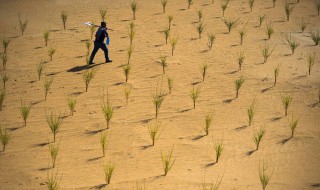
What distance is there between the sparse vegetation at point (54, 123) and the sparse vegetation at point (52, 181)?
1.05 meters

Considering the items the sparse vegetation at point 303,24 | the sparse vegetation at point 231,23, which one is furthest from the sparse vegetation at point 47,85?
the sparse vegetation at point 303,24

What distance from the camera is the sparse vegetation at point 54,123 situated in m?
7.68

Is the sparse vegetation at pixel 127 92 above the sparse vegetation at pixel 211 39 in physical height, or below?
below

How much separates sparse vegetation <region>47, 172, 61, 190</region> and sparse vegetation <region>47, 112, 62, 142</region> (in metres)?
1.05

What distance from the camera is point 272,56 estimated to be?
1168 cm

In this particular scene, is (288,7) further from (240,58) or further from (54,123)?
(54,123)

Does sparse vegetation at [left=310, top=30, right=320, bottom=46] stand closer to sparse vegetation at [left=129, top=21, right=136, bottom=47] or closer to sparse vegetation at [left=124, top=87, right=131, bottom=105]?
sparse vegetation at [left=129, top=21, right=136, bottom=47]

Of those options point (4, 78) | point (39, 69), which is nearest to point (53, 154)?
point (4, 78)

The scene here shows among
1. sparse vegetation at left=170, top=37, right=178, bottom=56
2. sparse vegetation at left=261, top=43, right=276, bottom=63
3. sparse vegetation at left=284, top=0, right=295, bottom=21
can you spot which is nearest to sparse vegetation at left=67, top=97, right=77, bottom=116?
sparse vegetation at left=170, top=37, right=178, bottom=56

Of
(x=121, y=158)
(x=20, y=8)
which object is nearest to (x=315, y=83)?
(x=121, y=158)

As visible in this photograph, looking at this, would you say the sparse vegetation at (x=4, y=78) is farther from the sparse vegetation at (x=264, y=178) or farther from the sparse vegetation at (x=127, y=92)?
the sparse vegetation at (x=264, y=178)

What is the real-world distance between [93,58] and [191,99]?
3190 millimetres

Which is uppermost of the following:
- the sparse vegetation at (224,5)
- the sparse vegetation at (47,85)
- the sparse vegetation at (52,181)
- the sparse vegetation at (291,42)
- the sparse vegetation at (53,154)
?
the sparse vegetation at (224,5)

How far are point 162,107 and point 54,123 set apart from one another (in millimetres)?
2232
